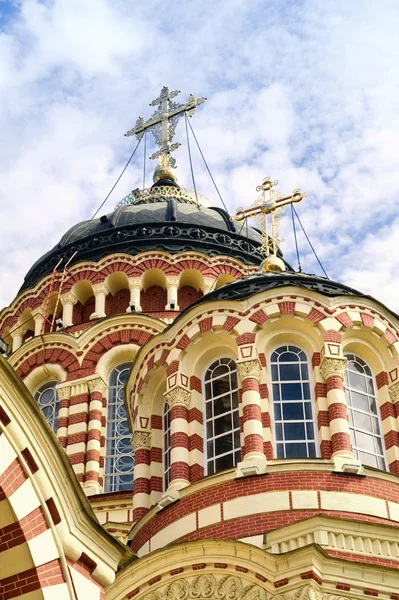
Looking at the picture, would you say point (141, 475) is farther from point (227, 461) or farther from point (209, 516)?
point (209, 516)

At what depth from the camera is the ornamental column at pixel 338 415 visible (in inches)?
685

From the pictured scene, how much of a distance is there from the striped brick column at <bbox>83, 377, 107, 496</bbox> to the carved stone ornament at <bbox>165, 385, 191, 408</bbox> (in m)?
6.58

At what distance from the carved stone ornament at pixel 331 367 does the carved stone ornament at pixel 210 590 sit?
424cm

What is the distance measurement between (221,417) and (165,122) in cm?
1973

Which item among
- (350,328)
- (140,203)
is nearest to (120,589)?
(350,328)

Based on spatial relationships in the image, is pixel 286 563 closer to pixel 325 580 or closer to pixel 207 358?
pixel 325 580

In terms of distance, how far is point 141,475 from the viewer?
64.2ft

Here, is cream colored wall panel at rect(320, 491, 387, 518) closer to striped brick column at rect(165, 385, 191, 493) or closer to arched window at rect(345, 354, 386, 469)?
arched window at rect(345, 354, 386, 469)

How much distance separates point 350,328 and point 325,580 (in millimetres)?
5335

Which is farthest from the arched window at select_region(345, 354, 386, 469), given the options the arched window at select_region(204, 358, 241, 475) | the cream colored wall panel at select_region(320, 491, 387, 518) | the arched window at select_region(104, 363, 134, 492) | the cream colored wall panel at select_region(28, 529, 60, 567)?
the cream colored wall panel at select_region(28, 529, 60, 567)

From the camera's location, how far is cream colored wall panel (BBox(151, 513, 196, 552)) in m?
17.4

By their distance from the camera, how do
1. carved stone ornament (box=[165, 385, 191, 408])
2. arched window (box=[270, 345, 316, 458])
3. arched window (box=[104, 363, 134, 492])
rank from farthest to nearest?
arched window (box=[104, 363, 134, 492]) → carved stone ornament (box=[165, 385, 191, 408]) → arched window (box=[270, 345, 316, 458])

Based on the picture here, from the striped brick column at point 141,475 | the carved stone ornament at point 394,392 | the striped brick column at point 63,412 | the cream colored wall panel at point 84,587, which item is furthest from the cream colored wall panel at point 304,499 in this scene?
the striped brick column at point 63,412

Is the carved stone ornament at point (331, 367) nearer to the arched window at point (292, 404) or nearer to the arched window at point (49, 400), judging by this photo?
the arched window at point (292, 404)
